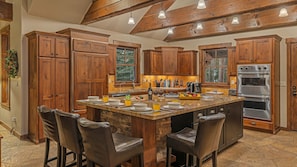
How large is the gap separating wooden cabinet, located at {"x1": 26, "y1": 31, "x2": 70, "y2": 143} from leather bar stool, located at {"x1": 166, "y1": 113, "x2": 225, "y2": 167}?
300 cm

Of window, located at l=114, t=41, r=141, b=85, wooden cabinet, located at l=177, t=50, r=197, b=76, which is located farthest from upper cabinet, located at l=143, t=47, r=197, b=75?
window, located at l=114, t=41, r=141, b=85

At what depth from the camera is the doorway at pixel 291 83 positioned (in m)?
5.65

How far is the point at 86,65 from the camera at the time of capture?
5141 millimetres

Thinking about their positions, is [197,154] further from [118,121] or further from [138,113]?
[118,121]

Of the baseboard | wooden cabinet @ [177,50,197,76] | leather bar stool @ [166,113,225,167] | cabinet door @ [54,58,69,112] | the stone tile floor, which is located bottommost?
the stone tile floor

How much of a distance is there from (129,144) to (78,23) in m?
4.25

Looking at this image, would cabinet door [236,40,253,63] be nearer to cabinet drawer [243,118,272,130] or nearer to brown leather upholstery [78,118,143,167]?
cabinet drawer [243,118,272,130]

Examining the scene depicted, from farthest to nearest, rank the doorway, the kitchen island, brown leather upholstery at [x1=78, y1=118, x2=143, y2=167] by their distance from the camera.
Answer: the doorway → the kitchen island → brown leather upholstery at [x1=78, y1=118, x2=143, y2=167]

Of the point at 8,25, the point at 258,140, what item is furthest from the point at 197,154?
the point at 8,25

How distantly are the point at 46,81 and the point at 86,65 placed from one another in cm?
95

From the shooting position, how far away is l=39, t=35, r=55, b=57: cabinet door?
4.52 metres

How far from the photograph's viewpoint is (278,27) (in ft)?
19.2

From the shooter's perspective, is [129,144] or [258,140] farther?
[258,140]

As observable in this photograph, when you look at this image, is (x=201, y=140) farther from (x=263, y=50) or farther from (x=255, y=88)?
(x=263, y=50)
